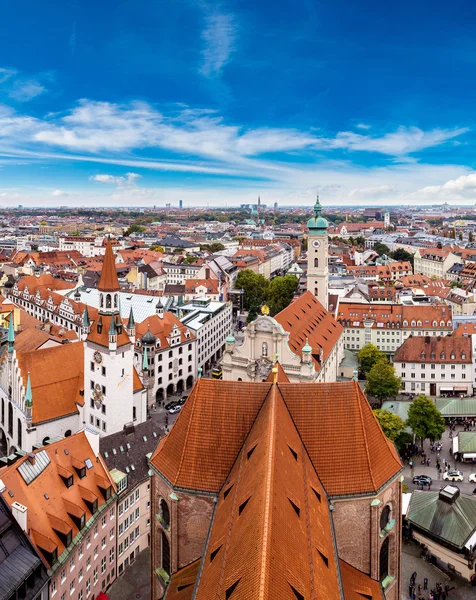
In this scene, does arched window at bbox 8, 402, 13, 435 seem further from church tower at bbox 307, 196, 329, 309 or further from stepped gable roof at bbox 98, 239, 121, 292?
church tower at bbox 307, 196, 329, 309

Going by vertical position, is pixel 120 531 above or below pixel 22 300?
below

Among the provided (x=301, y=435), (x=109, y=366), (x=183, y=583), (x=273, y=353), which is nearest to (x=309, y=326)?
(x=273, y=353)

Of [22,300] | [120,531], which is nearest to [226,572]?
[120,531]

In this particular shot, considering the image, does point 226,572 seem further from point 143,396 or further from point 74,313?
point 74,313

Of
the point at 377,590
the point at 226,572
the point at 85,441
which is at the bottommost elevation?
the point at 377,590

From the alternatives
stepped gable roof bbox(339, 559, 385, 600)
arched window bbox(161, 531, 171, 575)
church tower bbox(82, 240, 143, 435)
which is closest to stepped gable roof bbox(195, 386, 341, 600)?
stepped gable roof bbox(339, 559, 385, 600)
